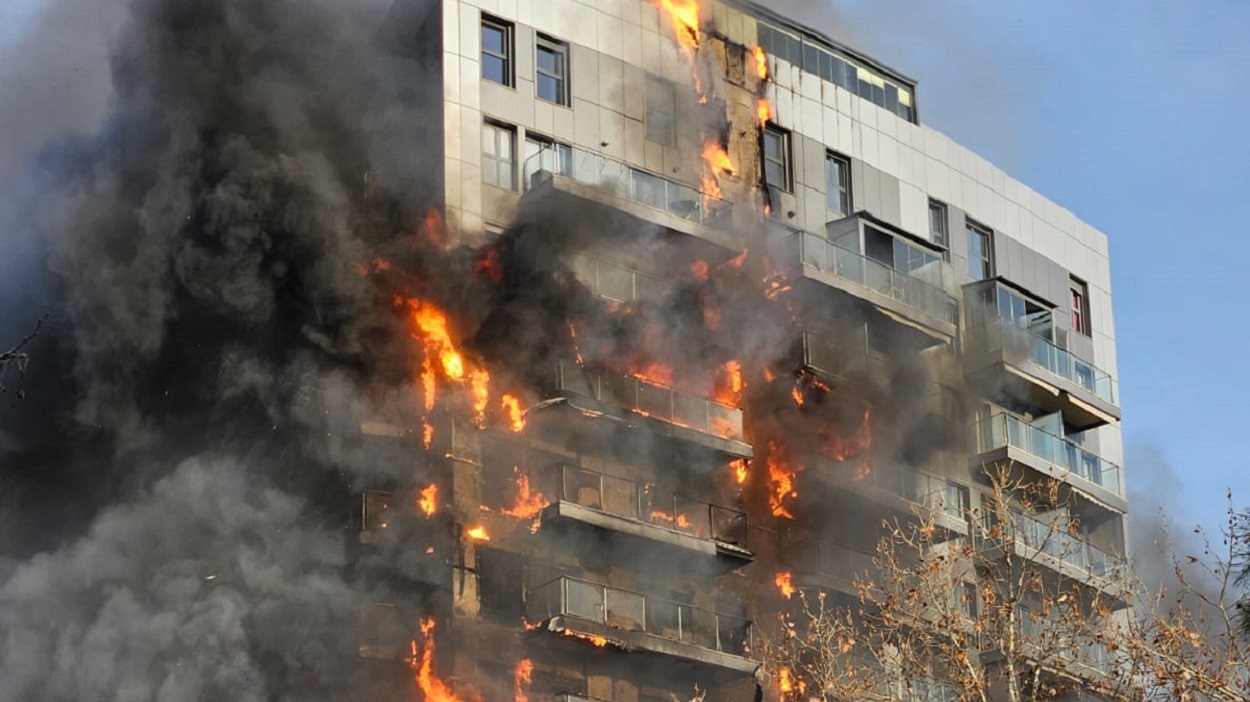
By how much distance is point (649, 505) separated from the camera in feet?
163

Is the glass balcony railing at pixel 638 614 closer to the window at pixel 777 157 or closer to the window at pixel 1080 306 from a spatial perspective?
the window at pixel 777 157

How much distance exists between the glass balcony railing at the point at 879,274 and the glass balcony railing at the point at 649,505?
23.4 ft

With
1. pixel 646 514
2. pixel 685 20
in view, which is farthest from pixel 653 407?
pixel 685 20

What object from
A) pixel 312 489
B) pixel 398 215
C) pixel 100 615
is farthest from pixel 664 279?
pixel 100 615

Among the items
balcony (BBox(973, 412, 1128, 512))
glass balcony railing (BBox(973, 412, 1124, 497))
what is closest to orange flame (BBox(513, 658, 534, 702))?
balcony (BBox(973, 412, 1128, 512))

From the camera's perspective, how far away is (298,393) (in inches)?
1923

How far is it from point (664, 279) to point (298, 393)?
968 centimetres

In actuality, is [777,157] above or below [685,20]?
below

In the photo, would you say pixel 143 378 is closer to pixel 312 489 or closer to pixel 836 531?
pixel 312 489

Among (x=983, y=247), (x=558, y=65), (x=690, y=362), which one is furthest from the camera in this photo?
(x=983, y=247)

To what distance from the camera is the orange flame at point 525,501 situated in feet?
155

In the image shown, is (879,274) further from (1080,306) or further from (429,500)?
(429,500)

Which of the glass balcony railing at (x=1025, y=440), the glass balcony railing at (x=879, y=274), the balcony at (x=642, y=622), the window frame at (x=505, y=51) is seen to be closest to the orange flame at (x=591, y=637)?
the balcony at (x=642, y=622)

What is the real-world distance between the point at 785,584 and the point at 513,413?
9.37 metres
